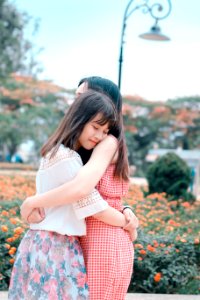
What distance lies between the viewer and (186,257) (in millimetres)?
4598

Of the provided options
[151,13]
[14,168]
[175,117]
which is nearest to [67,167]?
[151,13]

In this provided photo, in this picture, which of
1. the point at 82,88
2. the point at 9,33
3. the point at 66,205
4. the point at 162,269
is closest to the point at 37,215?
the point at 66,205

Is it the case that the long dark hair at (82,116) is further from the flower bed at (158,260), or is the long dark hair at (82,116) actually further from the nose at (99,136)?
the flower bed at (158,260)

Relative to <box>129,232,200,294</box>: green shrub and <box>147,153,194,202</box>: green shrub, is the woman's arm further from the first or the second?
<box>147,153,194,202</box>: green shrub

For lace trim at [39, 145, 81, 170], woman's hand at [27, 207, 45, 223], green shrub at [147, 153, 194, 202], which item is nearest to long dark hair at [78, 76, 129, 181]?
lace trim at [39, 145, 81, 170]

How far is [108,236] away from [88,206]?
167mm

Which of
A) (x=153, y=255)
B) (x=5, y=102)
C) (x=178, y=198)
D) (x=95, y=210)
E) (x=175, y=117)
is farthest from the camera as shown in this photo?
(x=175, y=117)

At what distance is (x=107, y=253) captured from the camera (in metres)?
2.06

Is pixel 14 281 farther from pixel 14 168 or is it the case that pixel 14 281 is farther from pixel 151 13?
pixel 14 168

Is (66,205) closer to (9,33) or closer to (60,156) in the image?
(60,156)

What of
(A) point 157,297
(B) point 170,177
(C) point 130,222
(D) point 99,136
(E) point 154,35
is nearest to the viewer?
(D) point 99,136

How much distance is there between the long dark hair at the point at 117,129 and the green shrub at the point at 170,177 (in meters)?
7.24

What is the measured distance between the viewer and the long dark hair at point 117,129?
210 centimetres

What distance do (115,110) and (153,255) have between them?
249cm
